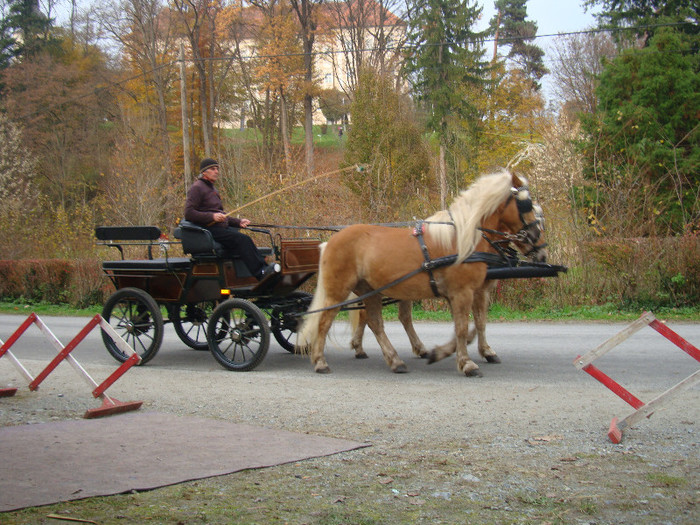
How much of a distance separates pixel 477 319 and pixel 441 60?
36756 mm

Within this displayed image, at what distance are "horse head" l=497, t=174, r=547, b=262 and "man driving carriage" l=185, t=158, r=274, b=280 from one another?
9.39 feet

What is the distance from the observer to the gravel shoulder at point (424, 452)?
4.20 m

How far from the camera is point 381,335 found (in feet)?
28.8

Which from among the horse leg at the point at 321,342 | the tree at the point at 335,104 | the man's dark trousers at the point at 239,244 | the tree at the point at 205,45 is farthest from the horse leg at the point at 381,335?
the tree at the point at 335,104

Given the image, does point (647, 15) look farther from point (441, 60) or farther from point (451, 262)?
point (451, 262)

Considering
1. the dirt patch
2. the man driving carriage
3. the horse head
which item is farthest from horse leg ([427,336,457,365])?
the man driving carriage

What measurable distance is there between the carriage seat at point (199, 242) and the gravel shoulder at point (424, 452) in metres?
1.55

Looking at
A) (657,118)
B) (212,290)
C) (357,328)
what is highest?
(657,118)

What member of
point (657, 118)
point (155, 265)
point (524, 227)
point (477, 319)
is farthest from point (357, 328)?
point (657, 118)

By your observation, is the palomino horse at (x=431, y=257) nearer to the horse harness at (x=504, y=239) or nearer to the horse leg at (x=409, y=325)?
the horse harness at (x=504, y=239)

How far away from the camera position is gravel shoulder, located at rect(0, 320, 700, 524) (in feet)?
13.8

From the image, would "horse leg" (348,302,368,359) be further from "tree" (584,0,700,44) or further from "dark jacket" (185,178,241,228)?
"tree" (584,0,700,44)

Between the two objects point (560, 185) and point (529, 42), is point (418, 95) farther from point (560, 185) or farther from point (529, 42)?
point (560, 185)

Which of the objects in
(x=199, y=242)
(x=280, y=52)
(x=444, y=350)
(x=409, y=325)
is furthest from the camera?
(x=280, y=52)
